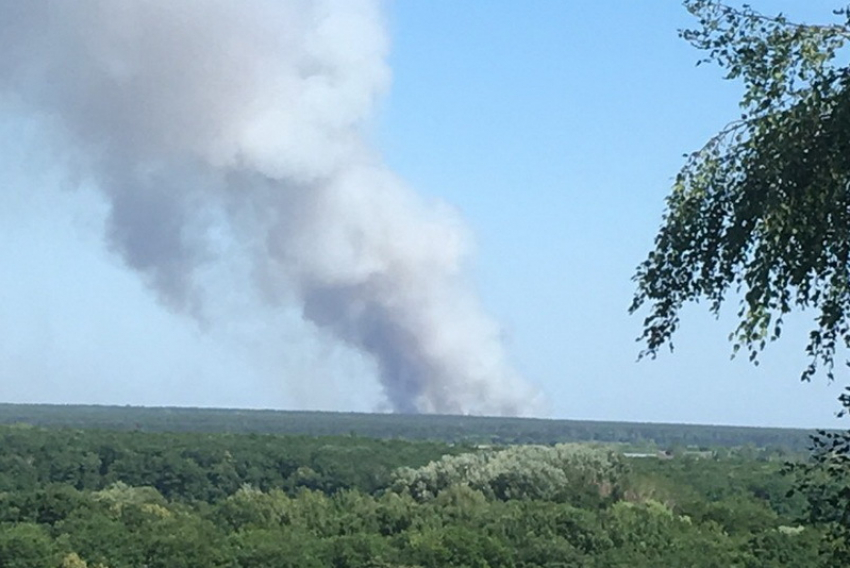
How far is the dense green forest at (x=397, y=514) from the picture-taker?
6619cm

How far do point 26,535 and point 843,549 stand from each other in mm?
62285

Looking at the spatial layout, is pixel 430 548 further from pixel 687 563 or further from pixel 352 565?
pixel 687 563

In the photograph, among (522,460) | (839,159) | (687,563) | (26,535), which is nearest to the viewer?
(839,159)

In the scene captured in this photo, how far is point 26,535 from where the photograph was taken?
70062 millimetres

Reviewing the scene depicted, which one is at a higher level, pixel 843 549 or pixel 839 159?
pixel 839 159

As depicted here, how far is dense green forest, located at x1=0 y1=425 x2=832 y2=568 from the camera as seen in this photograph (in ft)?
217

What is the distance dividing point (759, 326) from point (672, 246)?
80 cm

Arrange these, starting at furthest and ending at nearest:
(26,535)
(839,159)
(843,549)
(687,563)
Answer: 1. (26,535)
2. (687,563)
3. (843,549)
4. (839,159)

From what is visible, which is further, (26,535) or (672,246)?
(26,535)

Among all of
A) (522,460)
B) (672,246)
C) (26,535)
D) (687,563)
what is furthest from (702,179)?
(522,460)

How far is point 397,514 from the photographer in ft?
259

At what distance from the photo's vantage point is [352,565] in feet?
214

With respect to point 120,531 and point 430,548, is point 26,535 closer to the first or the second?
point 120,531

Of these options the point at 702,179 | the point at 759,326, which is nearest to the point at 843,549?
Answer: the point at 759,326
